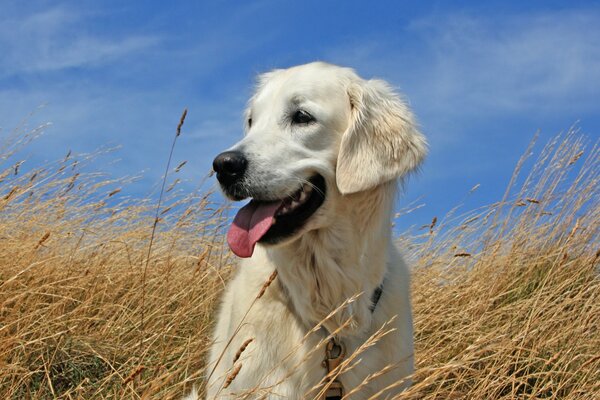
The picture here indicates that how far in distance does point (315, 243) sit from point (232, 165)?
487 millimetres

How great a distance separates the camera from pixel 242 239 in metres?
2.88

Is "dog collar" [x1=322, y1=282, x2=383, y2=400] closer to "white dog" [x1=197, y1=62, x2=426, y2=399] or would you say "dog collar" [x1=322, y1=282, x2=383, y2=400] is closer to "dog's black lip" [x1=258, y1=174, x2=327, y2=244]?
"white dog" [x1=197, y1=62, x2=426, y2=399]

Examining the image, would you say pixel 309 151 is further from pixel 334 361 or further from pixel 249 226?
pixel 334 361

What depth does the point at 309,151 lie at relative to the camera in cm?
305

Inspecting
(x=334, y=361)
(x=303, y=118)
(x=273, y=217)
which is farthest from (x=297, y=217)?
(x=334, y=361)

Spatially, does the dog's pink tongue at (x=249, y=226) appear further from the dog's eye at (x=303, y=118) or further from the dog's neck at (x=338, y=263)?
the dog's eye at (x=303, y=118)

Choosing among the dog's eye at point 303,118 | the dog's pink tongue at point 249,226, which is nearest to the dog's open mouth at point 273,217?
the dog's pink tongue at point 249,226

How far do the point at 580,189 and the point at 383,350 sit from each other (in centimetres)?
450

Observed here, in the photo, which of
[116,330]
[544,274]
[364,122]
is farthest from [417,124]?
[544,274]

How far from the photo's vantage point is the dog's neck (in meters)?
3.03

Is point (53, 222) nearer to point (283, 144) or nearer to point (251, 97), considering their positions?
point (251, 97)

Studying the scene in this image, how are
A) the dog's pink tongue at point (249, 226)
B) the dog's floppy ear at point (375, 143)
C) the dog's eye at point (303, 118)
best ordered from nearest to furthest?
1. the dog's pink tongue at point (249, 226)
2. the dog's floppy ear at point (375, 143)
3. the dog's eye at point (303, 118)

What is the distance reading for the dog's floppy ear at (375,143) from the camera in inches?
118

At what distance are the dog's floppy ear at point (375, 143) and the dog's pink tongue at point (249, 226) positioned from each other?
12.6 inches
